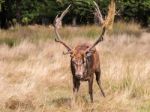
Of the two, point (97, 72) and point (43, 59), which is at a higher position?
point (97, 72)

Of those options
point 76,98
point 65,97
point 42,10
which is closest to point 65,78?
point 65,97

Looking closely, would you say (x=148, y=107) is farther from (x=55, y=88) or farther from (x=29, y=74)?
(x=29, y=74)

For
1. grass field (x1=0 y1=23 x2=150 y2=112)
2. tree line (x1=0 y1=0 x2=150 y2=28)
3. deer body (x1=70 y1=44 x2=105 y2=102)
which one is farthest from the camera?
tree line (x1=0 y1=0 x2=150 y2=28)

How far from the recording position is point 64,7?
131 feet

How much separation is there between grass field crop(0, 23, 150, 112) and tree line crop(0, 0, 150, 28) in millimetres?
13096

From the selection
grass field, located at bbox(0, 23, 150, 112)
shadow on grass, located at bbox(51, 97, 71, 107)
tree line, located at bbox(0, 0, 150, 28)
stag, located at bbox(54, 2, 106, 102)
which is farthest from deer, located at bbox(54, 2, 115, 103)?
tree line, located at bbox(0, 0, 150, 28)

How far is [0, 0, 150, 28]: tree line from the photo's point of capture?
3519cm

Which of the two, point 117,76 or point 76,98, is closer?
point 76,98

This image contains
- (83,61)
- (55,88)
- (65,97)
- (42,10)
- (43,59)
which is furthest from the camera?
(42,10)

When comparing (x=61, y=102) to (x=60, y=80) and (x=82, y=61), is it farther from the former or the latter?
(x=60, y=80)

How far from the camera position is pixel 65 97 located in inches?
428

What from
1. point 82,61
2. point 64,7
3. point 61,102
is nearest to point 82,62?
point 82,61

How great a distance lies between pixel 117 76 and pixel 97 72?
1707 millimetres

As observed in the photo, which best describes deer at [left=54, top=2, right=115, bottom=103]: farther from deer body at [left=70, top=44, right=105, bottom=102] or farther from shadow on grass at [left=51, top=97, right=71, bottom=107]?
shadow on grass at [left=51, top=97, right=71, bottom=107]
